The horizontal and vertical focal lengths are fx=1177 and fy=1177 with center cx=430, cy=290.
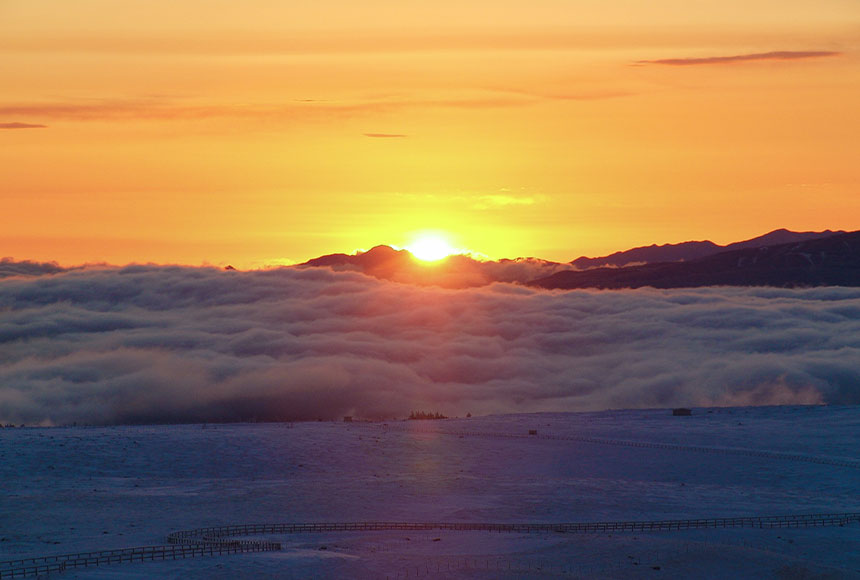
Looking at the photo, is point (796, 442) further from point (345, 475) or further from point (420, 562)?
point (420, 562)

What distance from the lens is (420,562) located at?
63.6 m

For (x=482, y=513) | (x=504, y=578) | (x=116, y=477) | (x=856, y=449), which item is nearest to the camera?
(x=504, y=578)

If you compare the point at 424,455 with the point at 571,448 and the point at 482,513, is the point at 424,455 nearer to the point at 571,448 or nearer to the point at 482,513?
the point at 571,448

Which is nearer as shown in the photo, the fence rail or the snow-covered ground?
the snow-covered ground

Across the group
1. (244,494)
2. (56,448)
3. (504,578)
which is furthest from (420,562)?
(56,448)

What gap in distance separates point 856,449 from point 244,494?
6276cm

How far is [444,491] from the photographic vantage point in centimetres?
9475

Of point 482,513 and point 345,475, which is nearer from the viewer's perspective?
point 482,513

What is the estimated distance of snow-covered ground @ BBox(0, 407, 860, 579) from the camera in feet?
213

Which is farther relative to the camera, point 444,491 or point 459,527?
point 444,491

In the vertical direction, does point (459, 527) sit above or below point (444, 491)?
above

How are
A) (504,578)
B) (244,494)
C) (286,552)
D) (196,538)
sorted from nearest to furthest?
(504,578) < (286,552) < (196,538) < (244,494)

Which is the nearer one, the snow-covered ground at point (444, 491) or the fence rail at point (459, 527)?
the snow-covered ground at point (444, 491)

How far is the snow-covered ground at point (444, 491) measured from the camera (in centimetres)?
6494
